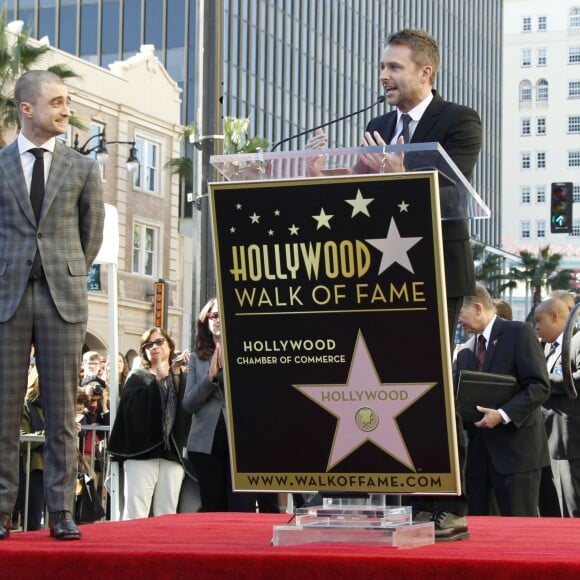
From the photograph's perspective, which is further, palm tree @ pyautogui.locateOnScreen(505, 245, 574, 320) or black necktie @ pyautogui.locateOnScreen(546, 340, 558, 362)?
palm tree @ pyautogui.locateOnScreen(505, 245, 574, 320)

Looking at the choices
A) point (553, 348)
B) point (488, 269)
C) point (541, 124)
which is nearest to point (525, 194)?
point (541, 124)

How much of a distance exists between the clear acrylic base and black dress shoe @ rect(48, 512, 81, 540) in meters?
0.98

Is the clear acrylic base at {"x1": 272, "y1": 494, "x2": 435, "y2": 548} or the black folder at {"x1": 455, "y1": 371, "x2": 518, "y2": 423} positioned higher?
the black folder at {"x1": 455, "y1": 371, "x2": 518, "y2": 423}

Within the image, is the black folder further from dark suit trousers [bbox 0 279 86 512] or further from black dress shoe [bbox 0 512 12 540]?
black dress shoe [bbox 0 512 12 540]

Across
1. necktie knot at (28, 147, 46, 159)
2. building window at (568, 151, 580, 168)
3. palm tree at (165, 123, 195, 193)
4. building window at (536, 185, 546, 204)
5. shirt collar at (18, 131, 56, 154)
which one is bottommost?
necktie knot at (28, 147, 46, 159)

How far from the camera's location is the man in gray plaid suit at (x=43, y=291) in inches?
219

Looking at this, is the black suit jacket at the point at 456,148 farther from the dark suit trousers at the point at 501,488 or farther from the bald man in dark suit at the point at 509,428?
the dark suit trousers at the point at 501,488

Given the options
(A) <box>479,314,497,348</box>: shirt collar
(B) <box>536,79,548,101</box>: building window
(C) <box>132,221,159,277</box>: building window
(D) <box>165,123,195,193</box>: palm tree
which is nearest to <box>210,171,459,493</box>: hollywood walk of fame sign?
(A) <box>479,314,497,348</box>: shirt collar

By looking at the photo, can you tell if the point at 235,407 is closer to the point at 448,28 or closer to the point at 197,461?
the point at 197,461

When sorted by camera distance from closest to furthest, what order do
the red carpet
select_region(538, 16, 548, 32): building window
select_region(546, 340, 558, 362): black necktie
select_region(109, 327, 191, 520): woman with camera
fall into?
the red carpet
select_region(109, 327, 191, 520): woman with camera
select_region(546, 340, 558, 362): black necktie
select_region(538, 16, 548, 32): building window

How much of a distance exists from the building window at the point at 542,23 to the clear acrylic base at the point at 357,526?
146 metres

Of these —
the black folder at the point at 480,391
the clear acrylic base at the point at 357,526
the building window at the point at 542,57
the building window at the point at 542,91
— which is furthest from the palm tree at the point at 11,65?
the building window at the point at 542,57

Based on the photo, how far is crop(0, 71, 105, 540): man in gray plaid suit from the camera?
5574mm


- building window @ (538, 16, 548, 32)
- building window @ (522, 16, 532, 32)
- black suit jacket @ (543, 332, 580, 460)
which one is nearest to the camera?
black suit jacket @ (543, 332, 580, 460)
